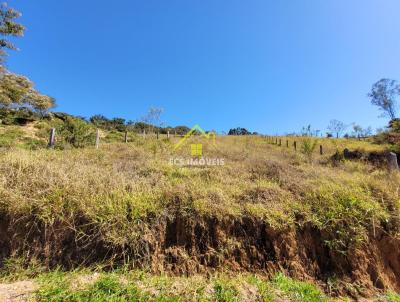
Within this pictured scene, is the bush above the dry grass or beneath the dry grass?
above

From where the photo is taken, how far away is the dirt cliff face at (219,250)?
2594mm

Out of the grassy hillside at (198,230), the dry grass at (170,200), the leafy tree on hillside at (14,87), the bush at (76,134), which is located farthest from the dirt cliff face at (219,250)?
the leafy tree on hillside at (14,87)

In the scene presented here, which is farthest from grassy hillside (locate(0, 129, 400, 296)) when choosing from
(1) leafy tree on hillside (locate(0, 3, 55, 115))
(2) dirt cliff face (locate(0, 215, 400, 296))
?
(1) leafy tree on hillside (locate(0, 3, 55, 115))

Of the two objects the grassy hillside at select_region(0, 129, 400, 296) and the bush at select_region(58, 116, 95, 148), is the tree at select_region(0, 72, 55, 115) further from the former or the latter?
the grassy hillside at select_region(0, 129, 400, 296)

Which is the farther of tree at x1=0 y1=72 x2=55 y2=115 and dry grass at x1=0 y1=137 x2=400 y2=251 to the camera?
tree at x1=0 y1=72 x2=55 y2=115

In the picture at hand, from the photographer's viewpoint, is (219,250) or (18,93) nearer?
(219,250)

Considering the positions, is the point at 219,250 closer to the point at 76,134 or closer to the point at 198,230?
the point at 198,230

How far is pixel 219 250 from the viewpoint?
2742 mm

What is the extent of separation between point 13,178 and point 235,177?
4.38 metres

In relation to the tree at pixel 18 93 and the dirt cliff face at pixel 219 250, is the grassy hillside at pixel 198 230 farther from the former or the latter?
the tree at pixel 18 93

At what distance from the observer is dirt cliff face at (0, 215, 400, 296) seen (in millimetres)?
2594

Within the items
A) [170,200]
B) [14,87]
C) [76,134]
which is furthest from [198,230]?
[14,87]

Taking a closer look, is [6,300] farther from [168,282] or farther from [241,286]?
[241,286]

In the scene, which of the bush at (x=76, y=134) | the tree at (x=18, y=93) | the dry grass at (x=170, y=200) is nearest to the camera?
the dry grass at (x=170, y=200)
